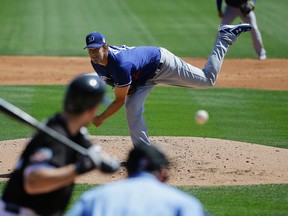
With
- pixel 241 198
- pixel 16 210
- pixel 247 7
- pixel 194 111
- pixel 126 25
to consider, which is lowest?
pixel 126 25

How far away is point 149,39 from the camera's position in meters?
23.3

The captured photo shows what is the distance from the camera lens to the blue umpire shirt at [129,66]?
943cm

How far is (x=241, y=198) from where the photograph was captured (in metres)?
8.59

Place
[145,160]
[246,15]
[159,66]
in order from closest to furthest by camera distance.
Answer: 1. [145,160]
2. [159,66]
3. [246,15]

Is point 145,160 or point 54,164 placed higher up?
point 145,160

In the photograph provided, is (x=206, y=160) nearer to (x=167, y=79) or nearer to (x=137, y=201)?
(x=167, y=79)

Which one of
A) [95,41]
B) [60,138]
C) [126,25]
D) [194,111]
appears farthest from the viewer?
[126,25]

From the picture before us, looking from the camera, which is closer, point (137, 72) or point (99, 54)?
point (99, 54)

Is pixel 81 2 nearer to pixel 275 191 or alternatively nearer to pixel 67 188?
pixel 275 191

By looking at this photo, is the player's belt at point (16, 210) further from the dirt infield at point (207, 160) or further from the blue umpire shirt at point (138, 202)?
the dirt infield at point (207, 160)

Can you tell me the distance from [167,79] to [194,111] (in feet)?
11.9

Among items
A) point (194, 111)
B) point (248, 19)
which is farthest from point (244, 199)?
point (248, 19)

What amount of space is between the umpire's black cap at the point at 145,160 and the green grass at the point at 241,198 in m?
3.74

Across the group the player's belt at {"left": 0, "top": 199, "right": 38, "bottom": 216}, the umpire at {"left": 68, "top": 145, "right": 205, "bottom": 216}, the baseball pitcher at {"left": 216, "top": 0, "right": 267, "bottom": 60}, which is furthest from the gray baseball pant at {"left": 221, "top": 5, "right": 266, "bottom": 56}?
the umpire at {"left": 68, "top": 145, "right": 205, "bottom": 216}
